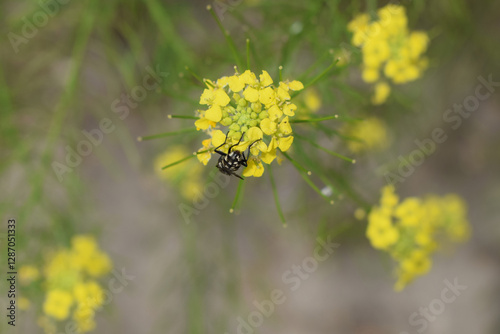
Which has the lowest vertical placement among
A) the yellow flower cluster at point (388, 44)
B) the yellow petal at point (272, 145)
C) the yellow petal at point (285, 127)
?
the yellow petal at point (272, 145)

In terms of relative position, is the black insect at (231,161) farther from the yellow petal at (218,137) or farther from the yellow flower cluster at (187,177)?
the yellow flower cluster at (187,177)

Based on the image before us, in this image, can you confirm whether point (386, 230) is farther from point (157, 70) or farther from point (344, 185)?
point (157, 70)

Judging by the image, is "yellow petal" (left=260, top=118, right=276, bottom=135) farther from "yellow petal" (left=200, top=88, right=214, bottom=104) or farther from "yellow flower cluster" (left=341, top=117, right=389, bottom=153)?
"yellow flower cluster" (left=341, top=117, right=389, bottom=153)

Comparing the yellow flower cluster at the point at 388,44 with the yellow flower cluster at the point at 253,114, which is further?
the yellow flower cluster at the point at 388,44

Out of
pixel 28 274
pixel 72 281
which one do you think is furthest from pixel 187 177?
pixel 28 274

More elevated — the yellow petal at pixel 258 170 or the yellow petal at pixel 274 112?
the yellow petal at pixel 274 112

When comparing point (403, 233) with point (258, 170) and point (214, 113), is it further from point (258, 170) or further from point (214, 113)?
point (214, 113)

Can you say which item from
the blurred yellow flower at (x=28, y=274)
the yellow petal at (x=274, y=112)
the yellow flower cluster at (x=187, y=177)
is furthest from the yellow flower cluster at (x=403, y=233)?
the blurred yellow flower at (x=28, y=274)

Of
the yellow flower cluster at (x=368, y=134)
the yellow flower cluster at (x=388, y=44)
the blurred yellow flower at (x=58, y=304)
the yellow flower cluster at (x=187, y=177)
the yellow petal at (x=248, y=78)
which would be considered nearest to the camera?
the yellow petal at (x=248, y=78)

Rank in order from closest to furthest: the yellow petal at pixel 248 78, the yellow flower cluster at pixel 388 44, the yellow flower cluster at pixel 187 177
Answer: the yellow petal at pixel 248 78, the yellow flower cluster at pixel 388 44, the yellow flower cluster at pixel 187 177
